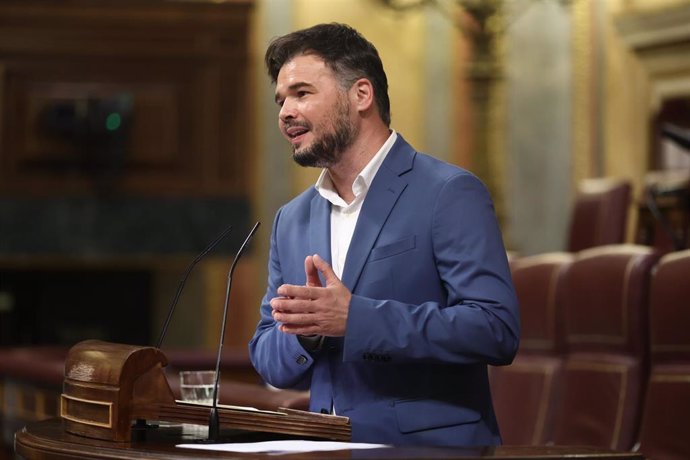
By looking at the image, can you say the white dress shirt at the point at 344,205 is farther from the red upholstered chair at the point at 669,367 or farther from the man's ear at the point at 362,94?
the red upholstered chair at the point at 669,367

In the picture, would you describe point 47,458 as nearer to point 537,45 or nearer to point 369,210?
point 369,210

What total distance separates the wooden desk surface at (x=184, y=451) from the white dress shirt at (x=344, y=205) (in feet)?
1.13

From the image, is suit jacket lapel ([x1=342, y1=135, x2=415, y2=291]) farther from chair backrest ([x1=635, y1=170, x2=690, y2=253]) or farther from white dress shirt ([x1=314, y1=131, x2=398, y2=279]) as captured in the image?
chair backrest ([x1=635, y1=170, x2=690, y2=253])

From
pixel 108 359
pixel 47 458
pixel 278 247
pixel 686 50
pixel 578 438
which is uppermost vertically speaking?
pixel 686 50

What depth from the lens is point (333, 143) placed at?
6.97ft

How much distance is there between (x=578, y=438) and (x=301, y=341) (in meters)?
1.47

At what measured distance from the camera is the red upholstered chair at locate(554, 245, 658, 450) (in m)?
3.20

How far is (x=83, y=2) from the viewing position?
248 inches

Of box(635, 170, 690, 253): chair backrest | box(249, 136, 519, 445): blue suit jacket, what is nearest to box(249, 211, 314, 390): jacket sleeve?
box(249, 136, 519, 445): blue suit jacket

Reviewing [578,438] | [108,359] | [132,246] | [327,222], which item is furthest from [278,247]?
[132,246]

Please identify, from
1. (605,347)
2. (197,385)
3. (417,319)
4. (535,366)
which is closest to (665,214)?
(535,366)

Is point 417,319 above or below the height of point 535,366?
above

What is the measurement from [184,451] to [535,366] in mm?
2009

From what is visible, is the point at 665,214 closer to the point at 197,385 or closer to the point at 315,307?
the point at 197,385
